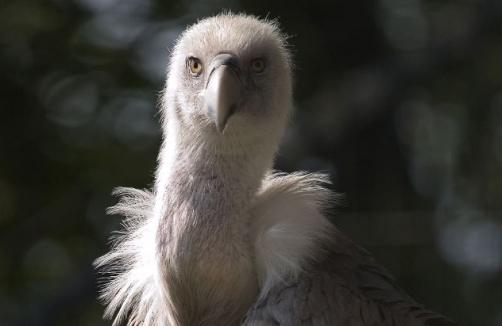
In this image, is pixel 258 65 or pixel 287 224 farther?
pixel 258 65

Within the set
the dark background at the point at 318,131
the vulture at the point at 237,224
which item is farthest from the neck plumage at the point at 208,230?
the dark background at the point at 318,131

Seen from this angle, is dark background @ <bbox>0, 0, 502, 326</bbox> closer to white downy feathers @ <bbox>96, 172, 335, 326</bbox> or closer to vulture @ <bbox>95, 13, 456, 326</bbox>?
white downy feathers @ <bbox>96, 172, 335, 326</bbox>

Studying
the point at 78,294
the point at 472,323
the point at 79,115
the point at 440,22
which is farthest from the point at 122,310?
the point at 440,22

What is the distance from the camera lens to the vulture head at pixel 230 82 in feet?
A: 11.7

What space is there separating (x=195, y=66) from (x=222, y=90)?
0.89 feet

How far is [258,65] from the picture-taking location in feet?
Result: 12.4

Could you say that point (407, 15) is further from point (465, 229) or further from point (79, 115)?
point (79, 115)

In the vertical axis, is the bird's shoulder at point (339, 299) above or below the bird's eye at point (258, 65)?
below

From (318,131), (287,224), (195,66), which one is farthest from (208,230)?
(318,131)

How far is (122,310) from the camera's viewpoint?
392cm

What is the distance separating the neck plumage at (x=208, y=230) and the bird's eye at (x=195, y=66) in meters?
0.20

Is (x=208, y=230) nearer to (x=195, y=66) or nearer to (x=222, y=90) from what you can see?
(x=222, y=90)

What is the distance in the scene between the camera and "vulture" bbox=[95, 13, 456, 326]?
3.41 meters

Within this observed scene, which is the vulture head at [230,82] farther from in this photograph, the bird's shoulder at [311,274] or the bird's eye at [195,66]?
the bird's shoulder at [311,274]
